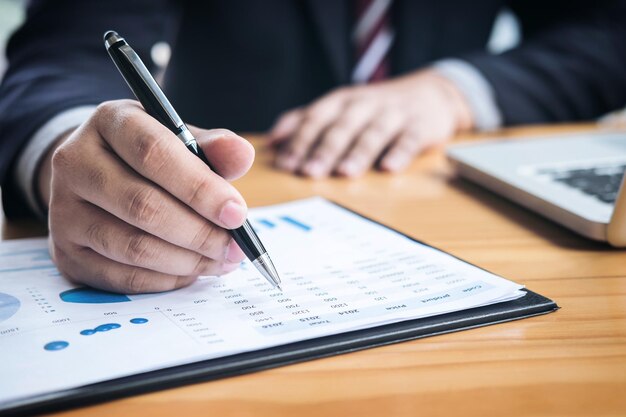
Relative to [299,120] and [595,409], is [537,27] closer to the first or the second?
[299,120]

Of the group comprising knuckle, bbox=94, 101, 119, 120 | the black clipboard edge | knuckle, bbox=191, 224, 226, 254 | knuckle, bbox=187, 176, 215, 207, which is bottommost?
the black clipboard edge

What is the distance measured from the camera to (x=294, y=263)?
445 millimetres

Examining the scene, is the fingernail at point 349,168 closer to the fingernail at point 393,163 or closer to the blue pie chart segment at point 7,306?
the fingernail at point 393,163

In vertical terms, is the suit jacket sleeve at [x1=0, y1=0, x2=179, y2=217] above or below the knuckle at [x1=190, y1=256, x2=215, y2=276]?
above

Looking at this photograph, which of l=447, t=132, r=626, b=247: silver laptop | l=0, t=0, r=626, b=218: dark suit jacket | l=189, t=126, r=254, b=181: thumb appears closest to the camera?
l=189, t=126, r=254, b=181: thumb

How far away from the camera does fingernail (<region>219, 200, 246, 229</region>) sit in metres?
0.37

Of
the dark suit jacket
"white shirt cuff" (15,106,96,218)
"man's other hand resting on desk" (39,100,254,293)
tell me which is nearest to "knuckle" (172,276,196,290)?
"man's other hand resting on desk" (39,100,254,293)

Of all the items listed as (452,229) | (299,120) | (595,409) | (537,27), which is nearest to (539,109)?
(537,27)

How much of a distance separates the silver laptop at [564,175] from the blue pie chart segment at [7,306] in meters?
0.40

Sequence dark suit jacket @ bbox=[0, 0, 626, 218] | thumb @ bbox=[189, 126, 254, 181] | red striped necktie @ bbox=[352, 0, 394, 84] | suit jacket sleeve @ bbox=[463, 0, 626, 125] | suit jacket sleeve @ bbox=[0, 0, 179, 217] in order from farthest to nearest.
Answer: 1. red striped necktie @ bbox=[352, 0, 394, 84]
2. suit jacket sleeve @ bbox=[463, 0, 626, 125]
3. dark suit jacket @ bbox=[0, 0, 626, 218]
4. suit jacket sleeve @ bbox=[0, 0, 179, 217]
5. thumb @ bbox=[189, 126, 254, 181]

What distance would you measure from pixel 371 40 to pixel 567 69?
1.09 ft

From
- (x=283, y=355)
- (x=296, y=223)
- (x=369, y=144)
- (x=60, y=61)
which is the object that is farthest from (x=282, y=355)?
(x=60, y=61)

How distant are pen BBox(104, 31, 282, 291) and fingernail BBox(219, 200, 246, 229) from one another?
0.02 meters

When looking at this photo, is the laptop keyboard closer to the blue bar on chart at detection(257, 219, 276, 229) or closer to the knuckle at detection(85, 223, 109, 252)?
the blue bar on chart at detection(257, 219, 276, 229)
